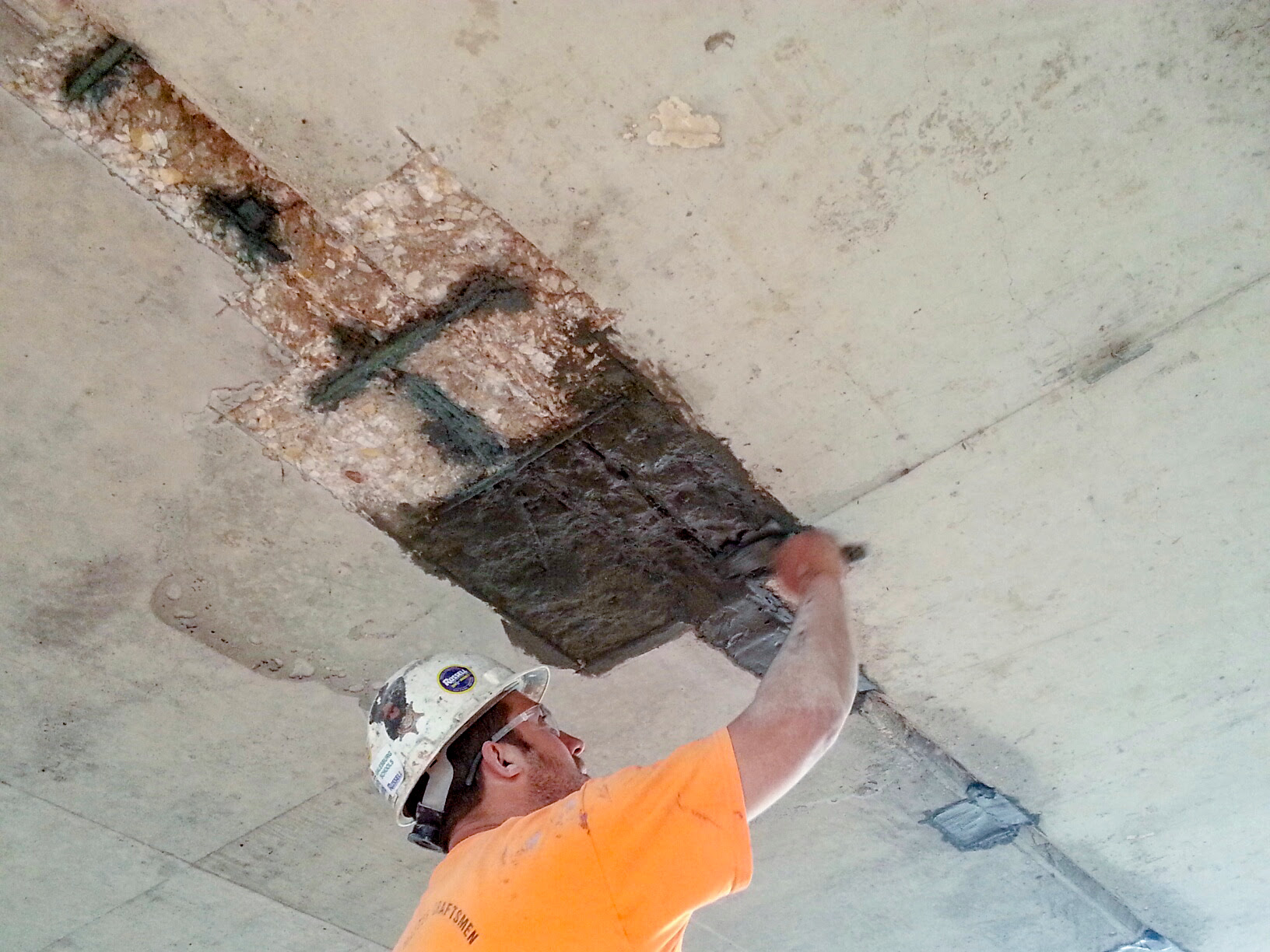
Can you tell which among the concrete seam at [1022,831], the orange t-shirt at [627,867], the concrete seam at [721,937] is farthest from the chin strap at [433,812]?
the concrete seam at [721,937]

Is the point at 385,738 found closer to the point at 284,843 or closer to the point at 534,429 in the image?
the point at 534,429

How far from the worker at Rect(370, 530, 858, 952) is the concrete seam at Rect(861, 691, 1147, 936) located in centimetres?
69

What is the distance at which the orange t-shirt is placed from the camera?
1242 mm

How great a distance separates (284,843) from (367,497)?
4.12 ft

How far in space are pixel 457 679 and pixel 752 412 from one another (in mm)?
786

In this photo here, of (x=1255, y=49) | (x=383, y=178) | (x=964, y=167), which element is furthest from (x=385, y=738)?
(x=1255, y=49)

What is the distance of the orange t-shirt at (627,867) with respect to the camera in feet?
4.08

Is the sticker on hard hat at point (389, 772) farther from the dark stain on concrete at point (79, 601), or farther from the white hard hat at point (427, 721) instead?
the dark stain on concrete at point (79, 601)

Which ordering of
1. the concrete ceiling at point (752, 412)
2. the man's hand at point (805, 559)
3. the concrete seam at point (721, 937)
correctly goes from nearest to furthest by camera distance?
1. the concrete ceiling at point (752, 412)
2. the man's hand at point (805, 559)
3. the concrete seam at point (721, 937)

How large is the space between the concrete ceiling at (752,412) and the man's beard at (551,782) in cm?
41

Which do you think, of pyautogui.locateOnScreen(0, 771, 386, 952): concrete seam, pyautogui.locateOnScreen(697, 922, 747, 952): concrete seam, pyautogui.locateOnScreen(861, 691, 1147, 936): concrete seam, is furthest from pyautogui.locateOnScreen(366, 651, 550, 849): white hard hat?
pyautogui.locateOnScreen(697, 922, 747, 952): concrete seam

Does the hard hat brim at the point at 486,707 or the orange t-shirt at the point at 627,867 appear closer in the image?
the orange t-shirt at the point at 627,867

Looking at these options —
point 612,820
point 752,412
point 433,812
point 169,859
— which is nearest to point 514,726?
point 433,812

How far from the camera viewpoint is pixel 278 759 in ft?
7.10
